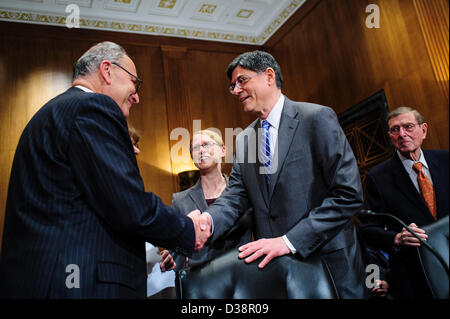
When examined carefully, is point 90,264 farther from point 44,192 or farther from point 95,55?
point 95,55

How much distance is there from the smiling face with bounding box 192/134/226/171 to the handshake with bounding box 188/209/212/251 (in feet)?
2.92

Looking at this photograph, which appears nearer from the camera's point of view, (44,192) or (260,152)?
(44,192)

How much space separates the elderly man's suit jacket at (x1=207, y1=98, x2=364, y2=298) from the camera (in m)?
1.44

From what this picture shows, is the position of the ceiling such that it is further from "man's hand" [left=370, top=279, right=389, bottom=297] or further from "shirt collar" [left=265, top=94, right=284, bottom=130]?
"man's hand" [left=370, top=279, right=389, bottom=297]

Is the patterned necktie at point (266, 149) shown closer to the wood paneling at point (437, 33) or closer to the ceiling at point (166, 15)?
the wood paneling at point (437, 33)

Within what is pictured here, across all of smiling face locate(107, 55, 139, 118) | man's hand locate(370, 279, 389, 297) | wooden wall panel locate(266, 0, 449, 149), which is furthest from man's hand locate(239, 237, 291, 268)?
wooden wall panel locate(266, 0, 449, 149)

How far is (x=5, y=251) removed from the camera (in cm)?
112

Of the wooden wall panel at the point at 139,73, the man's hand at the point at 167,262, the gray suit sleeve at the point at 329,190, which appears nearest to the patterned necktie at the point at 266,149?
the gray suit sleeve at the point at 329,190

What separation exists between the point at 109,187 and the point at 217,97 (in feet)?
15.6

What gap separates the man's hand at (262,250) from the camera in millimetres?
1131

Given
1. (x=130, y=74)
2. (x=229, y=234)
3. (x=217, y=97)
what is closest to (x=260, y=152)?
(x=229, y=234)

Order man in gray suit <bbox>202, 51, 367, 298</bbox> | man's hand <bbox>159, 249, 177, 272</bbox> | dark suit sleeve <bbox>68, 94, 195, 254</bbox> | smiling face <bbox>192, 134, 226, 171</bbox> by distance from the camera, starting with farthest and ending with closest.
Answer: smiling face <bbox>192, 134, 226, 171</bbox>, man's hand <bbox>159, 249, 177, 272</bbox>, man in gray suit <bbox>202, 51, 367, 298</bbox>, dark suit sleeve <bbox>68, 94, 195, 254</bbox>

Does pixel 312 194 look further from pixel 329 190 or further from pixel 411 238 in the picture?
pixel 411 238

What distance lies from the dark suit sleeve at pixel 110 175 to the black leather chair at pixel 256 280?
0.63 feet
